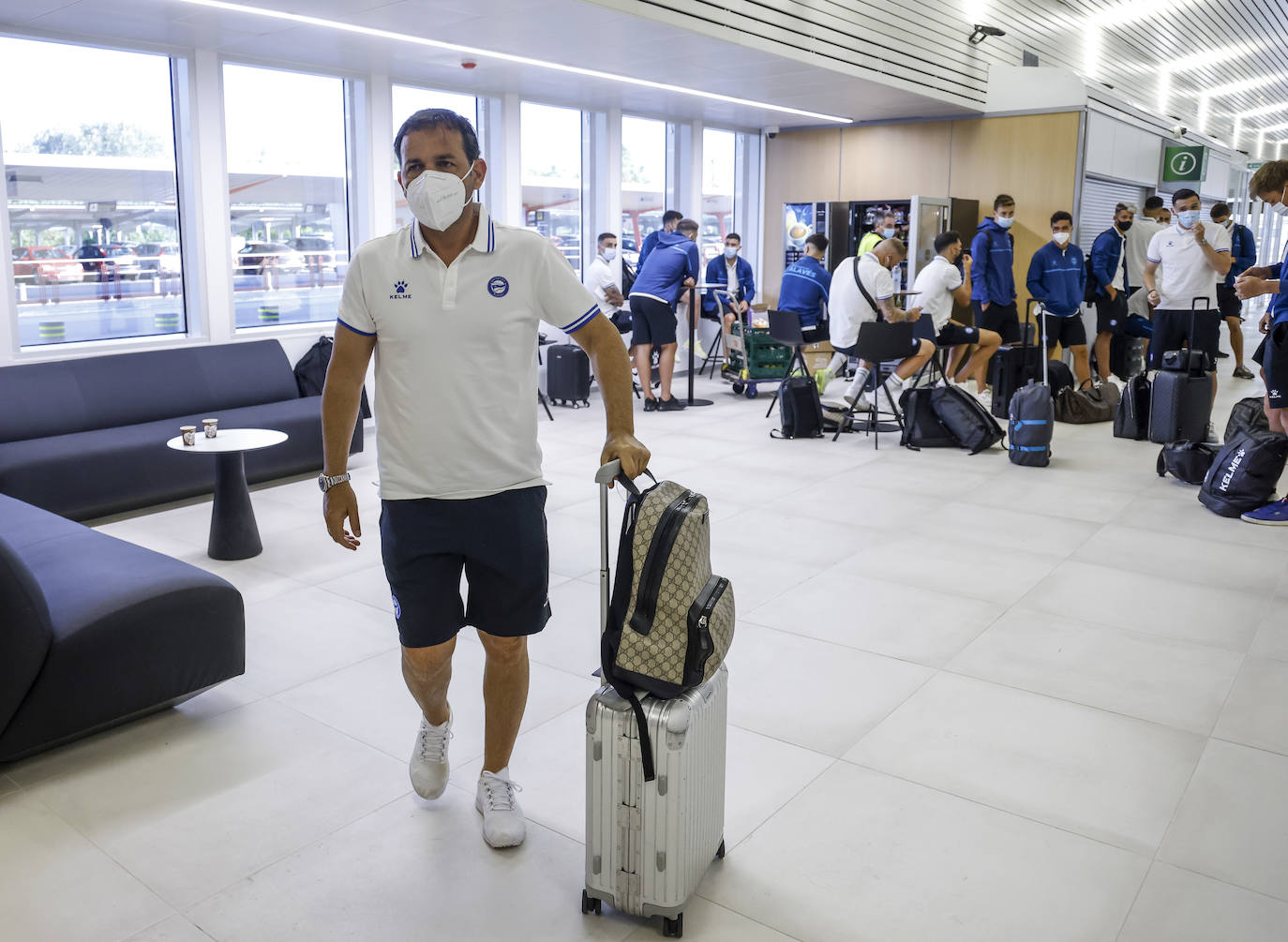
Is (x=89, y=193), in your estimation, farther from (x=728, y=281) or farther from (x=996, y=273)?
(x=996, y=273)

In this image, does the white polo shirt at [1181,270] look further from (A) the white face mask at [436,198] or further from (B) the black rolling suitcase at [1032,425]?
(A) the white face mask at [436,198]

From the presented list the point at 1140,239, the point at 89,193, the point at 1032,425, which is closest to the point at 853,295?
the point at 1032,425

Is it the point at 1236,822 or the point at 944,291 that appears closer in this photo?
the point at 1236,822

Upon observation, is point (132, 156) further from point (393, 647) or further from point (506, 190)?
point (393, 647)

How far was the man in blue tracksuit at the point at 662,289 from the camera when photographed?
927 centimetres

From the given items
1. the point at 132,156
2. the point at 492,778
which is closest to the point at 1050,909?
the point at 492,778

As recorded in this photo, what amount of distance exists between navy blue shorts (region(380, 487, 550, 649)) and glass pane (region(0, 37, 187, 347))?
5.48 metres

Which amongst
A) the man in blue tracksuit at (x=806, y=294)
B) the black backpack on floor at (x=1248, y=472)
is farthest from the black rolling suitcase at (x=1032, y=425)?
the man in blue tracksuit at (x=806, y=294)

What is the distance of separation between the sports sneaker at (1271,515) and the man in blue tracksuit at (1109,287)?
4.92 metres

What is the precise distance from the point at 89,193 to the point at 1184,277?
778cm

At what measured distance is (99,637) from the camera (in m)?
3.04

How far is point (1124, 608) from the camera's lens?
14.5 feet

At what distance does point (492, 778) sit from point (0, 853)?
1163 mm

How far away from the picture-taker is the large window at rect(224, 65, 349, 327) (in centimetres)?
794
